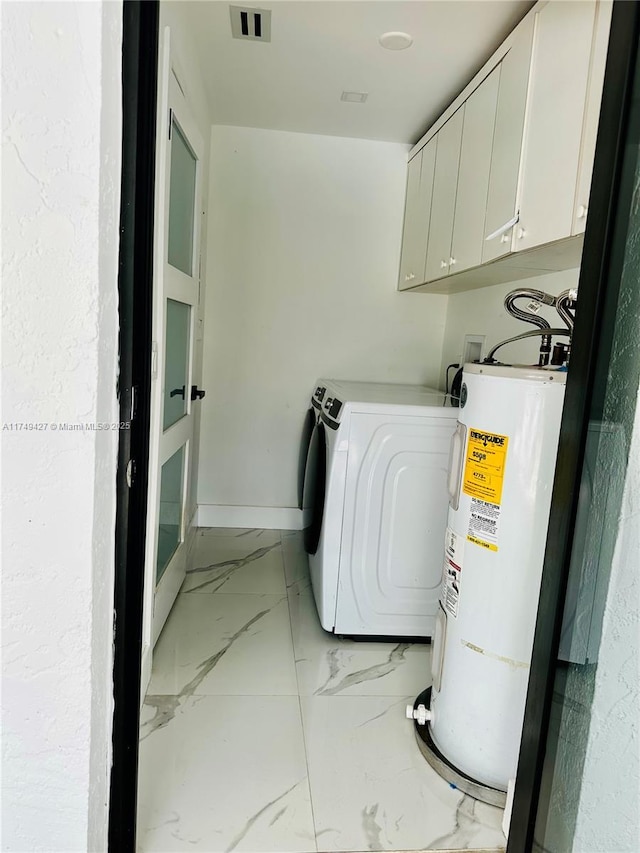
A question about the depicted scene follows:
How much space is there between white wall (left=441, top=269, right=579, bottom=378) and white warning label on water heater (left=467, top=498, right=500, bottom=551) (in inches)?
35.4

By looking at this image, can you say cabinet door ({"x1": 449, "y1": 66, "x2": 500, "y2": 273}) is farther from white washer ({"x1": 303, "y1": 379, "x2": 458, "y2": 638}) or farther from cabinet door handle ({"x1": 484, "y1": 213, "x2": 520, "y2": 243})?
white washer ({"x1": 303, "y1": 379, "x2": 458, "y2": 638})

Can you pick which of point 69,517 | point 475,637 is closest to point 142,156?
point 69,517

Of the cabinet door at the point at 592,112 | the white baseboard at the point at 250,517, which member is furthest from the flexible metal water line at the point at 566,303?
the white baseboard at the point at 250,517

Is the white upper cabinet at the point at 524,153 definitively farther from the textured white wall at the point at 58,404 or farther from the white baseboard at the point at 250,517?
the white baseboard at the point at 250,517

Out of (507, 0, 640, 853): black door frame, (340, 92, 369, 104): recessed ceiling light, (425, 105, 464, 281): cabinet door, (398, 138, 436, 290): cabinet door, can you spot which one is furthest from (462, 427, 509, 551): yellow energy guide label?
(340, 92, 369, 104): recessed ceiling light

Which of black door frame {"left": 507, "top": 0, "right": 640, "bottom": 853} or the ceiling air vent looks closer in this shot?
black door frame {"left": 507, "top": 0, "right": 640, "bottom": 853}

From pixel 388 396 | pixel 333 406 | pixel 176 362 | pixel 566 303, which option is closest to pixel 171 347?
pixel 176 362

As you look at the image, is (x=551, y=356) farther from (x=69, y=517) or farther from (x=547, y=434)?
(x=69, y=517)

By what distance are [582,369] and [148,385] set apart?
2.50ft

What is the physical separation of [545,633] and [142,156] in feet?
3.60

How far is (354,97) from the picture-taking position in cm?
248

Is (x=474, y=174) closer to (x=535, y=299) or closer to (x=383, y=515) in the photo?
(x=535, y=299)

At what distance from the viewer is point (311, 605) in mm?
2469

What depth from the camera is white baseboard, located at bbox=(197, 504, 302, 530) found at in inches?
129
